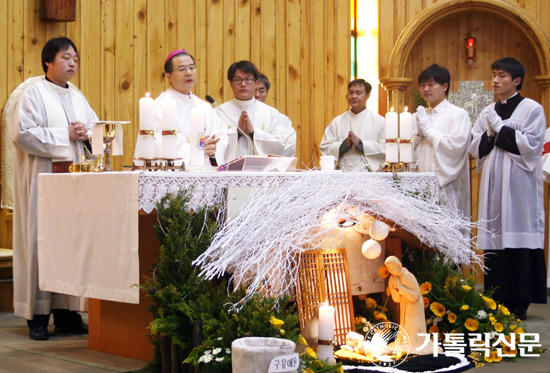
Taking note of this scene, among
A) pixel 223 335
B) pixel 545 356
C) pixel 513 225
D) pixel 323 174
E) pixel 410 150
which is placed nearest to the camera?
pixel 223 335

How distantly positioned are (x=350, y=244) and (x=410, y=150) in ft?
2.53

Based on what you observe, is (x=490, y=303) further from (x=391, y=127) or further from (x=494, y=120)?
(x=494, y=120)

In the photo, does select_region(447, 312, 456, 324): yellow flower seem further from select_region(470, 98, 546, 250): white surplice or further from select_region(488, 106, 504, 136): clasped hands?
select_region(488, 106, 504, 136): clasped hands

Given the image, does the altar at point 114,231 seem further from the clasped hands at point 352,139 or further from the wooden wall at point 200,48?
the wooden wall at point 200,48

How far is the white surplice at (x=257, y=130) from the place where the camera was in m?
5.21

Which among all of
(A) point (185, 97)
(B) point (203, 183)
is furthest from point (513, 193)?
(B) point (203, 183)

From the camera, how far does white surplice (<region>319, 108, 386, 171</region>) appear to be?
5.73 metres

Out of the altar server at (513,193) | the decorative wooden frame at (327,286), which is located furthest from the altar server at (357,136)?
the decorative wooden frame at (327,286)

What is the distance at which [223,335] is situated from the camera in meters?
2.82

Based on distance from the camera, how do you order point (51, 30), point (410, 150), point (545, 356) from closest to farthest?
point (545, 356), point (410, 150), point (51, 30)

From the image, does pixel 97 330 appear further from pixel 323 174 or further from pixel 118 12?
pixel 118 12

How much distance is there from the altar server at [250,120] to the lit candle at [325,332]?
2.00 m

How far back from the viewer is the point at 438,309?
3.66m

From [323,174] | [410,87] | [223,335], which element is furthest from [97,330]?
[410,87]
